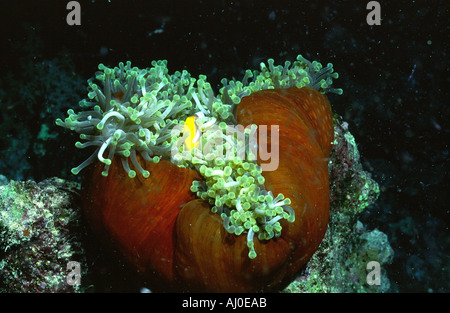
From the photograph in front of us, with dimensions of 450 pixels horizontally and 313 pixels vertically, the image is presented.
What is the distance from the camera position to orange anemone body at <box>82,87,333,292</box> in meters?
1.68

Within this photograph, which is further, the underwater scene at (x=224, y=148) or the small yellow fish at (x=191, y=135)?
the small yellow fish at (x=191, y=135)

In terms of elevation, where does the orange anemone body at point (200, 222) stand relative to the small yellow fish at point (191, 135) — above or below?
below

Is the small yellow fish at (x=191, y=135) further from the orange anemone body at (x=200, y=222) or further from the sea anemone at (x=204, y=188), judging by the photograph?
the orange anemone body at (x=200, y=222)

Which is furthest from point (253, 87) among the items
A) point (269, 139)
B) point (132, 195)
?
Answer: point (132, 195)

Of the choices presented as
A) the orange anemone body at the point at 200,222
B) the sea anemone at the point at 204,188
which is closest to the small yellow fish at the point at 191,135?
the sea anemone at the point at 204,188

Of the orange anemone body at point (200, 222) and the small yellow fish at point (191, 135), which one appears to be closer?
the orange anemone body at point (200, 222)

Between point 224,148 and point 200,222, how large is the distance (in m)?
0.44

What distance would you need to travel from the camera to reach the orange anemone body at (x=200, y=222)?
1.68m

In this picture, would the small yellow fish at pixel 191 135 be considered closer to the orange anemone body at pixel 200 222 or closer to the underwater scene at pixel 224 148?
the underwater scene at pixel 224 148

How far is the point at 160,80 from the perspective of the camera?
225 cm

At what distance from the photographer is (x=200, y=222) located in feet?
5.63

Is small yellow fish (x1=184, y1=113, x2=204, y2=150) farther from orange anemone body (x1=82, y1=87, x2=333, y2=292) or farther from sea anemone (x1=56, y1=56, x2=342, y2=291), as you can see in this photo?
orange anemone body (x1=82, y1=87, x2=333, y2=292)

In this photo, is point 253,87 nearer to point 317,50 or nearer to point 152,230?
point 152,230

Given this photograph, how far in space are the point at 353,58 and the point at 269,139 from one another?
7.26 ft
